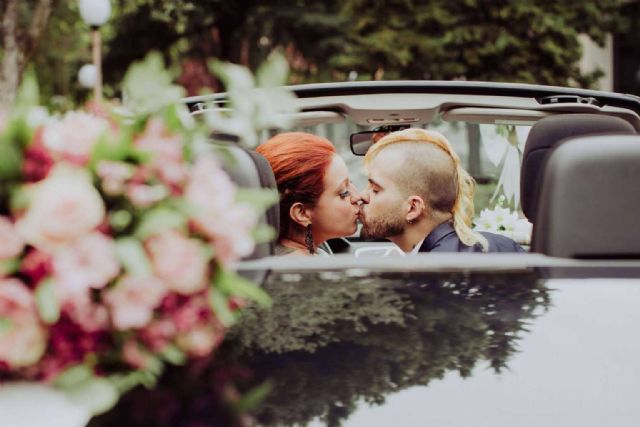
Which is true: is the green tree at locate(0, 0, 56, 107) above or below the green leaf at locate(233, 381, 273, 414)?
above

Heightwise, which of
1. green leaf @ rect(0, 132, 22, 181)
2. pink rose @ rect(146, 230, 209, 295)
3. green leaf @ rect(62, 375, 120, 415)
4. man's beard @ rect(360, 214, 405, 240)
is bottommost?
man's beard @ rect(360, 214, 405, 240)

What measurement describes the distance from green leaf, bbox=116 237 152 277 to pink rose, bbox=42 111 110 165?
13 centimetres

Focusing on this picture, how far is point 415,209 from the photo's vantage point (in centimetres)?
382

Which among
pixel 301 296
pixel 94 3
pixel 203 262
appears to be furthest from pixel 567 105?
pixel 94 3

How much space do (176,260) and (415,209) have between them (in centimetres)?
236

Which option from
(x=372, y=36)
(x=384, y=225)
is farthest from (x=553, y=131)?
(x=372, y=36)

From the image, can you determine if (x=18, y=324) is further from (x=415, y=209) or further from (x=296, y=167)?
(x=415, y=209)

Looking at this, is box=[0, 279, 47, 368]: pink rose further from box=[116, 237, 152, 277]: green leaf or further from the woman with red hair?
the woman with red hair

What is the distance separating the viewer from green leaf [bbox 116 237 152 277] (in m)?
1.50

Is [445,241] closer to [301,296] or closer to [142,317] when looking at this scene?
[301,296]

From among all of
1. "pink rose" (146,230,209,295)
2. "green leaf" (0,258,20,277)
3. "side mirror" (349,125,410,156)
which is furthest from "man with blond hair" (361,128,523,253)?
"green leaf" (0,258,20,277)

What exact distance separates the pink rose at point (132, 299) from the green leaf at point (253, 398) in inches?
13.5

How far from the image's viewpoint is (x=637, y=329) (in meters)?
1.97

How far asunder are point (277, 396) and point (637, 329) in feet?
2.22
